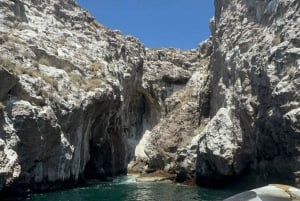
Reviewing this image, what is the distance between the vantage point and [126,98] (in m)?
70.9

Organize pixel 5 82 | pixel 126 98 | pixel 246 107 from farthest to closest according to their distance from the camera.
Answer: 1. pixel 126 98
2. pixel 246 107
3. pixel 5 82

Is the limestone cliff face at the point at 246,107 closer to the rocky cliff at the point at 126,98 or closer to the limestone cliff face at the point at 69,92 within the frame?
the rocky cliff at the point at 126,98

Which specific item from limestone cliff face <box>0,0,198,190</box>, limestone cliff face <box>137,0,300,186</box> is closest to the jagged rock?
limestone cliff face <box>0,0,198,190</box>

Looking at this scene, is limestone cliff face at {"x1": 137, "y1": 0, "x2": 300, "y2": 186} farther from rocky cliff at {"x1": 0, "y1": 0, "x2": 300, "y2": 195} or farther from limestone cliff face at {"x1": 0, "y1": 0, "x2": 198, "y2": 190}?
limestone cliff face at {"x1": 0, "y1": 0, "x2": 198, "y2": 190}

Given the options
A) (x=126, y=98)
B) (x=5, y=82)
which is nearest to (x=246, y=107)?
(x=5, y=82)

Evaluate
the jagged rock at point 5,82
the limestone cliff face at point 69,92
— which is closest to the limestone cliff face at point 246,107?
the limestone cliff face at point 69,92

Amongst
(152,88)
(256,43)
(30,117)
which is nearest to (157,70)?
(152,88)

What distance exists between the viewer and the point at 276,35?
42.4 m

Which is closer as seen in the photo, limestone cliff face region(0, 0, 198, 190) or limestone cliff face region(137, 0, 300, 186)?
limestone cliff face region(0, 0, 198, 190)

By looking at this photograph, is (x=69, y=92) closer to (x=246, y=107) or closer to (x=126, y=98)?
(x=246, y=107)

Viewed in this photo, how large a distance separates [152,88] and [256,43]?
113 ft

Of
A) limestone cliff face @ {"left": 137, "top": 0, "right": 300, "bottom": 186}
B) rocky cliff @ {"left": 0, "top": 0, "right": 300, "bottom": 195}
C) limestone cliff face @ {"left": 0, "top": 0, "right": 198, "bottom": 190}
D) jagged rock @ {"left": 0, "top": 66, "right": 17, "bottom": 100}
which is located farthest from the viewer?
limestone cliff face @ {"left": 137, "top": 0, "right": 300, "bottom": 186}

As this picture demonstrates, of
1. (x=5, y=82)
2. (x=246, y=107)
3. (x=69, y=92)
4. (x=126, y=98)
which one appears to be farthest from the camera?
(x=126, y=98)

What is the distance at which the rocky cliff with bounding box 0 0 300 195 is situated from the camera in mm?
36844
